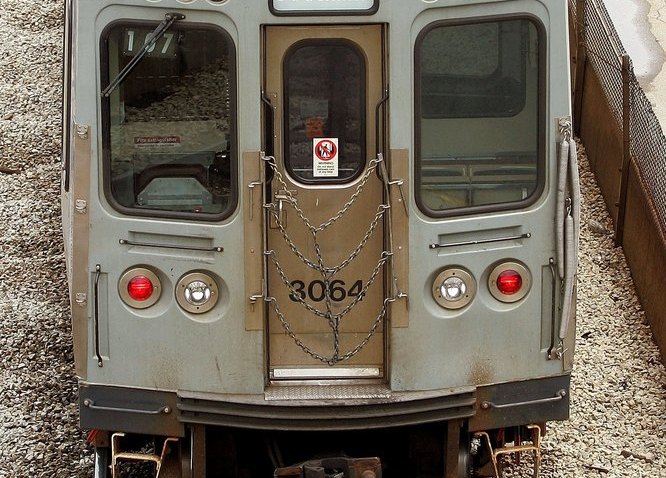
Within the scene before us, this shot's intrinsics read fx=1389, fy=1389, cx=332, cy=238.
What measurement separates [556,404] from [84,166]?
2629 millimetres

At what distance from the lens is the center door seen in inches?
260

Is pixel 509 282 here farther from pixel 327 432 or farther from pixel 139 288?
pixel 139 288

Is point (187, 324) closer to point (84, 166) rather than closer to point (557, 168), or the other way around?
point (84, 166)

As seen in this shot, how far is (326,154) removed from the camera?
21.9 feet

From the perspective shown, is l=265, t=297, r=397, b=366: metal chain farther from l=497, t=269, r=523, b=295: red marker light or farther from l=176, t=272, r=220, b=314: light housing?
l=497, t=269, r=523, b=295: red marker light

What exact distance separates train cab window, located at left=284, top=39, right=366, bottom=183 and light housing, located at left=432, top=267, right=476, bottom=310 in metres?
0.66

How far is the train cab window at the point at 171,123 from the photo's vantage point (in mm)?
6547

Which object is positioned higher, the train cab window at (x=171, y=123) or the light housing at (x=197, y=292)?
the train cab window at (x=171, y=123)

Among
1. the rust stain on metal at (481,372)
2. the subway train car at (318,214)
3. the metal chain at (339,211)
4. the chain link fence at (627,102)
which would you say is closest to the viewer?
the subway train car at (318,214)

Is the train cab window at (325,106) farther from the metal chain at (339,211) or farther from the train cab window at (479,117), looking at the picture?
the train cab window at (479,117)

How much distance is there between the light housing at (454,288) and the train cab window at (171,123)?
→ 108 cm

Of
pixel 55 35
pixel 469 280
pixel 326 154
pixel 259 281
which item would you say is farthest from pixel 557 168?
pixel 55 35

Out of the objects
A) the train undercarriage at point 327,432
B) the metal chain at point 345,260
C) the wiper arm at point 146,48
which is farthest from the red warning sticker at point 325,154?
the train undercarriage at point 327,432

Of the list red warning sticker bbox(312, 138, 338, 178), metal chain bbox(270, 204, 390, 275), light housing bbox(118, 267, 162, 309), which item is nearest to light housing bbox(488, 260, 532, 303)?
metal chain bbox(270, 204, 390, 275)
